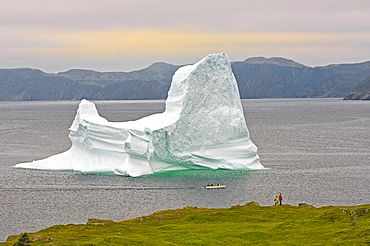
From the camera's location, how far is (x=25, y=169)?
79188 mm

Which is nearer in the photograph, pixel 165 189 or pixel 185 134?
pixel 165 189

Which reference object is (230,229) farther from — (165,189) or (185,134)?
(185,134)

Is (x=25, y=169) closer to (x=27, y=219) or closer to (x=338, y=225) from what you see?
(x=27, y=219)

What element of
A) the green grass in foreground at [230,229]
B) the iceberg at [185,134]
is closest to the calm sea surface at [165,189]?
the iceberg at [185,134]

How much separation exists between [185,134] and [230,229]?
119 ft

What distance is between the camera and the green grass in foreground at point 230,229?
111 ft

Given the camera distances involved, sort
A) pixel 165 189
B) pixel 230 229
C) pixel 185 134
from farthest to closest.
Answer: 1. pixel 185 134
2. pixel 165 189
3. pixel 230 229

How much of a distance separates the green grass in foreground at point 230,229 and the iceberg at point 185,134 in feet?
89.4

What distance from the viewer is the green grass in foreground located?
33.9 meters

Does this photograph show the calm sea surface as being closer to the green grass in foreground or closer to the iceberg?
the iceberg

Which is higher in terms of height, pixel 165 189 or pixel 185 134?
pixel 185 134

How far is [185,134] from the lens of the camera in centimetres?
7531

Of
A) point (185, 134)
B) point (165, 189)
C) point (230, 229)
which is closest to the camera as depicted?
point (230, 229)

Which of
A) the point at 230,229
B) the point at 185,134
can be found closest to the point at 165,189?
the point at 185,134
